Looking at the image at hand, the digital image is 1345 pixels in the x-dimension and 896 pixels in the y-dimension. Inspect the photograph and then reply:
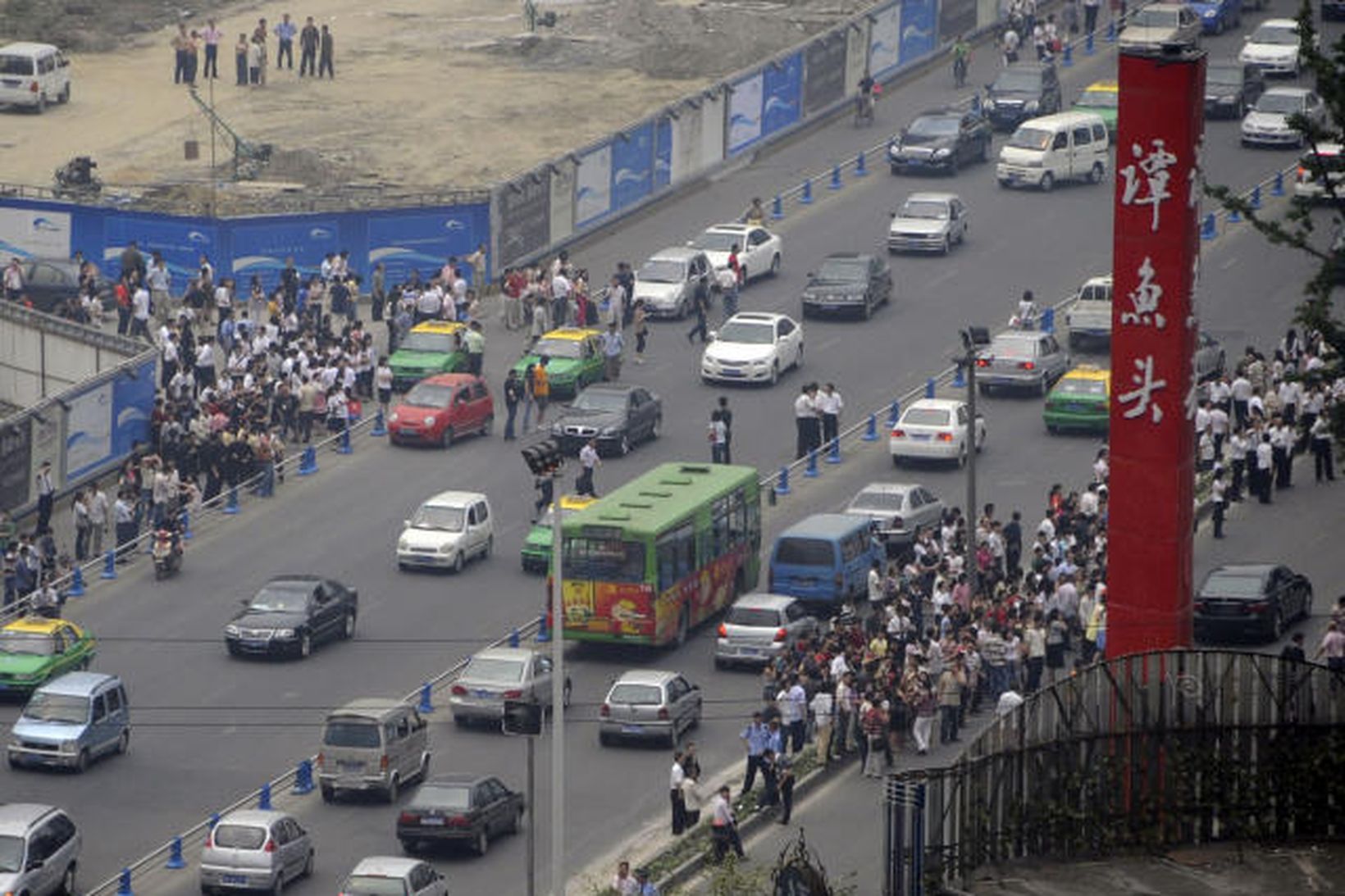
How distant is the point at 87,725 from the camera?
51.2 meters

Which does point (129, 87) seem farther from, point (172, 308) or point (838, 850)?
point (838, 850)

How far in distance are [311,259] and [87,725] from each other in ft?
86.6

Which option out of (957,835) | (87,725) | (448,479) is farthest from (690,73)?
(957,835)

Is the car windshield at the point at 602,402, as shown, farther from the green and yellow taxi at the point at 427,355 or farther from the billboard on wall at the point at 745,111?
the billboard on wall at the point at 745,111

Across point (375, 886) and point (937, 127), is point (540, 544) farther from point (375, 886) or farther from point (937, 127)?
point (937, 127)

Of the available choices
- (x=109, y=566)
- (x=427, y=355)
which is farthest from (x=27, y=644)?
(x=427, y=355)

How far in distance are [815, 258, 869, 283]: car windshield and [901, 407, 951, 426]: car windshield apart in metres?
9.56

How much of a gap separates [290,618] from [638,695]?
24.1ft

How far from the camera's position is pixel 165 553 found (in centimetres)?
6012

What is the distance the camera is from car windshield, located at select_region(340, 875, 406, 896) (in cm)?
4409

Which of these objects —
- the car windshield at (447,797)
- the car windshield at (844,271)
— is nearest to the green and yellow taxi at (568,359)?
the car windshield at (844,271)

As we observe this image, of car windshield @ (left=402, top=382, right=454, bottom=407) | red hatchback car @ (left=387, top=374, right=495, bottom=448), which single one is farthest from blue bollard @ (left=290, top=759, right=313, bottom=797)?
car windshield @ (left=402, top=382, right=454, bottom=407)

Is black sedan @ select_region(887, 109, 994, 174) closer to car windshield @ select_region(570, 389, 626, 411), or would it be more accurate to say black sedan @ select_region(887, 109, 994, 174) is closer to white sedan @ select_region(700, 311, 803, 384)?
white sedan @ select_region(700, 311, 803, 384)

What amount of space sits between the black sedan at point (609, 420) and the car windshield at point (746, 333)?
384cm
